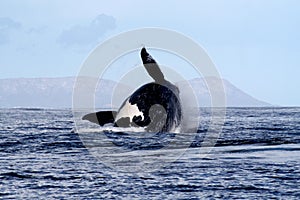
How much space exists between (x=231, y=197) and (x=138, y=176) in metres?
2.98

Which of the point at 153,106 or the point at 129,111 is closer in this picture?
the point at 153,106

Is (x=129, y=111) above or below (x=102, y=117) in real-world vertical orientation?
above

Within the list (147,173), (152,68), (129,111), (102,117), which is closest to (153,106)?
(129,111)

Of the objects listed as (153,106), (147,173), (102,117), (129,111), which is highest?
(153,106)

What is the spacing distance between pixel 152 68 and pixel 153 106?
203 centimetres

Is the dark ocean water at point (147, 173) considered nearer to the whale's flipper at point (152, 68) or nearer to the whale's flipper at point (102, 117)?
the whale's flipper at point (102, 117)

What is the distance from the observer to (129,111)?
2527 cm

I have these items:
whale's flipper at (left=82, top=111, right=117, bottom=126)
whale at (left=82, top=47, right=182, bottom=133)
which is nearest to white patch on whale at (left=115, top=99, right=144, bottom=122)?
whale at (left=82, top=47, right=182, bottom=133)

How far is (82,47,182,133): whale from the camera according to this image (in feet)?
81.7

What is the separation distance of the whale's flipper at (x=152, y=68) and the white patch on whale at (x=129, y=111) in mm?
1597

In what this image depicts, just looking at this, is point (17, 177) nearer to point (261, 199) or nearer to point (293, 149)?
point (261, 199)

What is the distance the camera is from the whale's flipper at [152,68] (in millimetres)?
25945

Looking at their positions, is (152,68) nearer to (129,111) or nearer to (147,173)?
(129,111)

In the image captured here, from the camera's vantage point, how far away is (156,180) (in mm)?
13672
